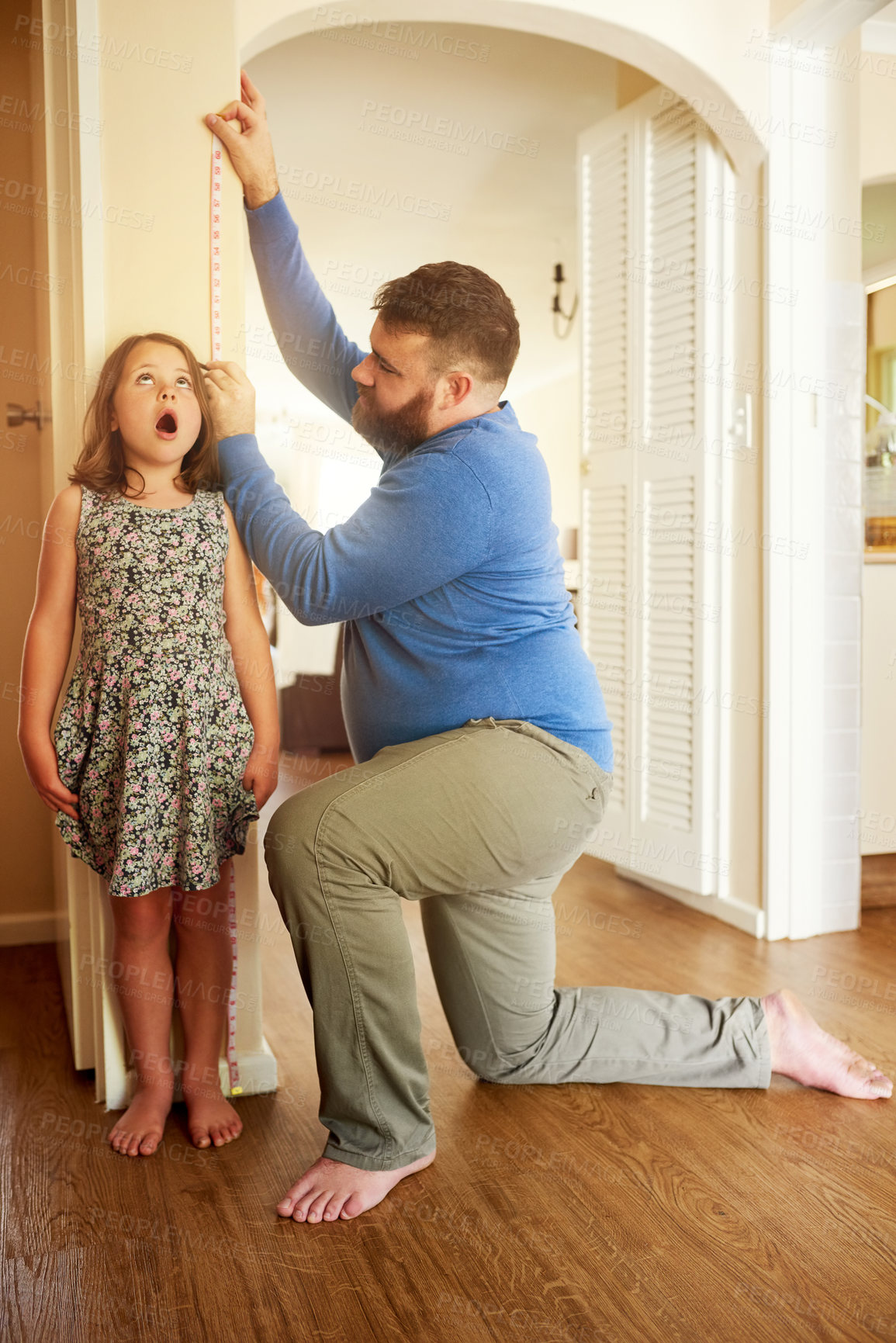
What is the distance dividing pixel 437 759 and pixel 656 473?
168 cm

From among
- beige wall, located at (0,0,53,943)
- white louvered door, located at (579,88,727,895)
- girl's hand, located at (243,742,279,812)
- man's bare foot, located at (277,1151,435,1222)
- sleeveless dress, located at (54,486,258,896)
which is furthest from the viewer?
white louvered door, located at (579,88,727,895)

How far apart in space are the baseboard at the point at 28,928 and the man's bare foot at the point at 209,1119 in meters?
1.09

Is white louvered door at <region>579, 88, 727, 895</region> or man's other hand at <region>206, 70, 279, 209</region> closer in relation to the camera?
man's other hand at <region>206, 70, 279, 209</region>

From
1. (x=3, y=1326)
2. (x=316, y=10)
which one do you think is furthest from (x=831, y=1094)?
(x=316, y=10)

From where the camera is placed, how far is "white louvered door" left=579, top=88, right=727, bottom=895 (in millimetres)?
2711

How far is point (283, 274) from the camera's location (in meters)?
1.74

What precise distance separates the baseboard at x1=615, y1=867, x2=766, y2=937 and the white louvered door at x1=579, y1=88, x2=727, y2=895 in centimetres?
4

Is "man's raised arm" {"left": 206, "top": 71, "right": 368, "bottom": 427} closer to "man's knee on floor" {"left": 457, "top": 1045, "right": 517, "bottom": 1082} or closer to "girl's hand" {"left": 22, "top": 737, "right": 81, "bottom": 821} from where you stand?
"girl's hand" {"left": 22, "top": 737, "right": 81, "bottom": 821}

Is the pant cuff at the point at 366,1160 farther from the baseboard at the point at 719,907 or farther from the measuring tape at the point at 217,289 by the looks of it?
the baseboard at the point at 719,907

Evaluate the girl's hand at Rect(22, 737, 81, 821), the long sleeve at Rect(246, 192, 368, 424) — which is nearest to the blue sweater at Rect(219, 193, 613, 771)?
the long sleeve at Rect(246, 192, 368, 424)

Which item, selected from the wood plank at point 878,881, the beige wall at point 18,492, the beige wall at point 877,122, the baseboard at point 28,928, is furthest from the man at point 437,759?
the beige wall at point 877,122

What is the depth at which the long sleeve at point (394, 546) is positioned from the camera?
4.69 ft

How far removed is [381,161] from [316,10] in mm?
2297

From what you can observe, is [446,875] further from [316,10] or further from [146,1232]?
[316,10]
